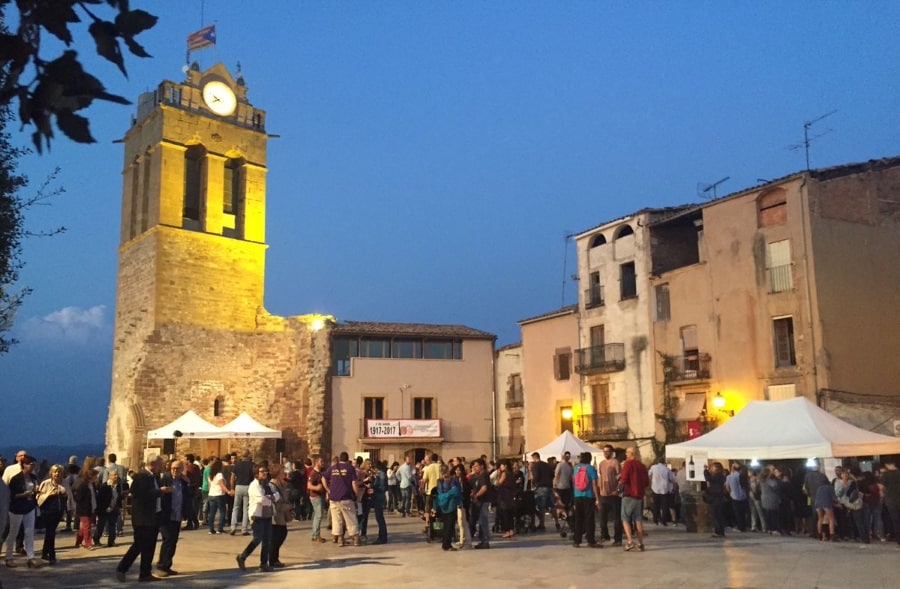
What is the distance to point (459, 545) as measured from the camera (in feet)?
42.8

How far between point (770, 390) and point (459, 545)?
542 inches

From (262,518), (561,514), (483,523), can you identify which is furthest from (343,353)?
(262,518)

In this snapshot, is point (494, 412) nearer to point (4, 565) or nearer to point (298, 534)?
point (298, 534)

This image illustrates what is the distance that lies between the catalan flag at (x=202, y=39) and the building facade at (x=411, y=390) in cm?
1198

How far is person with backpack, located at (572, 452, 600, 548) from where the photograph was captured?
12398 millimetres

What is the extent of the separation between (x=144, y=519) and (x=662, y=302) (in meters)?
21.8

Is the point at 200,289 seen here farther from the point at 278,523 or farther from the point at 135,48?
the point at 135,48

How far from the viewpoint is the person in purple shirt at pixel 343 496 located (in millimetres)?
13367

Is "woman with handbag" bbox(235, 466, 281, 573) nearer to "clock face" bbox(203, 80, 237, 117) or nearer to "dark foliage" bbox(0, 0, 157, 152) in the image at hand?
"dark foliage" bbox(0, 0, 157, 152)

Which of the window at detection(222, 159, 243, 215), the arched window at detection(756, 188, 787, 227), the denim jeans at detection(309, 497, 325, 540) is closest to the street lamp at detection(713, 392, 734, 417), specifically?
the arched window at detection(756, 188, 787, 227)

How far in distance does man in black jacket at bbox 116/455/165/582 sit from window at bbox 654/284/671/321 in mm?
21150

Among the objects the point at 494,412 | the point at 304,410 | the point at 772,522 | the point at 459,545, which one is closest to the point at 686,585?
the point at 459,545

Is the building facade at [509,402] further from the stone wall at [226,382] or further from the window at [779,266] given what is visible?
the window at [779,266]

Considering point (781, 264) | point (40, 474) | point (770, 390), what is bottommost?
point (40, 474)
